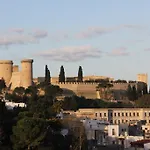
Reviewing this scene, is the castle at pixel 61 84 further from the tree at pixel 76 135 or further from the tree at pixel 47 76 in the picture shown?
the tree at pixel 76 135

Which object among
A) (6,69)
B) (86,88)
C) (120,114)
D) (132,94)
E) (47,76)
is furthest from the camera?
(6,69)

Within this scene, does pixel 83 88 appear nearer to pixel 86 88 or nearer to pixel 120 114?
pixel 86 88

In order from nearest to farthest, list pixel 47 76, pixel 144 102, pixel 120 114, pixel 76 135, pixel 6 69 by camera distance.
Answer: pixel 76 135 < pixel 120 114 < pixel 144 102 < pixel 47 76 < pixel 6 69

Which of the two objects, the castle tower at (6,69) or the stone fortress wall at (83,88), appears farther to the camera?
the castle tower at (6,69)

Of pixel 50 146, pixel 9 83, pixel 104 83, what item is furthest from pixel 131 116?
pixel 50 146

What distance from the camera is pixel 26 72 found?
85250 millimetres

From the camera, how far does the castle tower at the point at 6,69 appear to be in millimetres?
87812

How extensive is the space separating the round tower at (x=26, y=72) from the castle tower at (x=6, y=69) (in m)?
2.97

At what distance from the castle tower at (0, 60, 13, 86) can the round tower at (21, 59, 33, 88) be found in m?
2.97

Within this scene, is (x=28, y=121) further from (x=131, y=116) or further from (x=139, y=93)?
(x=139, y=93)

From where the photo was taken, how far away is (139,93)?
78.9m

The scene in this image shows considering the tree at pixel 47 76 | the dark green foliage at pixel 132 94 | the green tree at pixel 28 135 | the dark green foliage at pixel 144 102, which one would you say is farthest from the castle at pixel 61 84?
the green tree at pixel 28 135

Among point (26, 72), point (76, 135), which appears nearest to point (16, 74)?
point (26, 72)

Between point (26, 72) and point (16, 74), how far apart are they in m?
1.97
